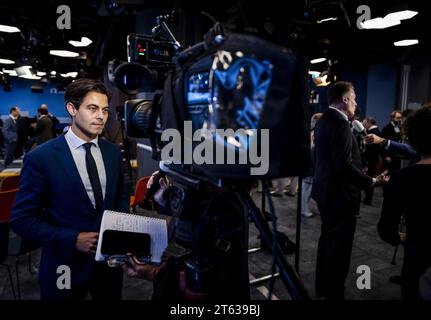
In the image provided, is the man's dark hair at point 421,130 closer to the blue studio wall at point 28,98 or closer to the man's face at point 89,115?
the man's face at point 89,115

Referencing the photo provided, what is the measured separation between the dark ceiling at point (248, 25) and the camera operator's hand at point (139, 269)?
4.53 feet

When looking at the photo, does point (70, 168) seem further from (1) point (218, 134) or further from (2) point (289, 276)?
(2) point (289, 276)

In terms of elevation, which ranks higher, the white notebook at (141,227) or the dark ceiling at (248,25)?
the dark ceiling at (248,25)

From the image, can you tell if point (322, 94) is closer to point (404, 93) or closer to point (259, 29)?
point (404, 93)

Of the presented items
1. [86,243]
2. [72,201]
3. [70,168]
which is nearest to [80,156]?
[70,168]

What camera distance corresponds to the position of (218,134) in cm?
59

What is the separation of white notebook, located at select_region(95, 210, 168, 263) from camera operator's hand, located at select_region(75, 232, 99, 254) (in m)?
0.18

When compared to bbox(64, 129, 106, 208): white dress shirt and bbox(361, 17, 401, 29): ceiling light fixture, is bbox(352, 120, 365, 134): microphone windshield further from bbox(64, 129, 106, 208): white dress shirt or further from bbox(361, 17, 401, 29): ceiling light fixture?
bbox(361, 17, 401, 29): ceiling light fixture

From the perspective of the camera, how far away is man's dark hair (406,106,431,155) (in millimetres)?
1291

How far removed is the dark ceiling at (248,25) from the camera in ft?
7.09

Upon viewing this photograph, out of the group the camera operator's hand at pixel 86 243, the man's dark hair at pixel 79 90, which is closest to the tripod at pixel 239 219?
the camera operator's hand at pixel 86 243

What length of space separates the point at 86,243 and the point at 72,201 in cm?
19

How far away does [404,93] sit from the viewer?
819 centimetres
